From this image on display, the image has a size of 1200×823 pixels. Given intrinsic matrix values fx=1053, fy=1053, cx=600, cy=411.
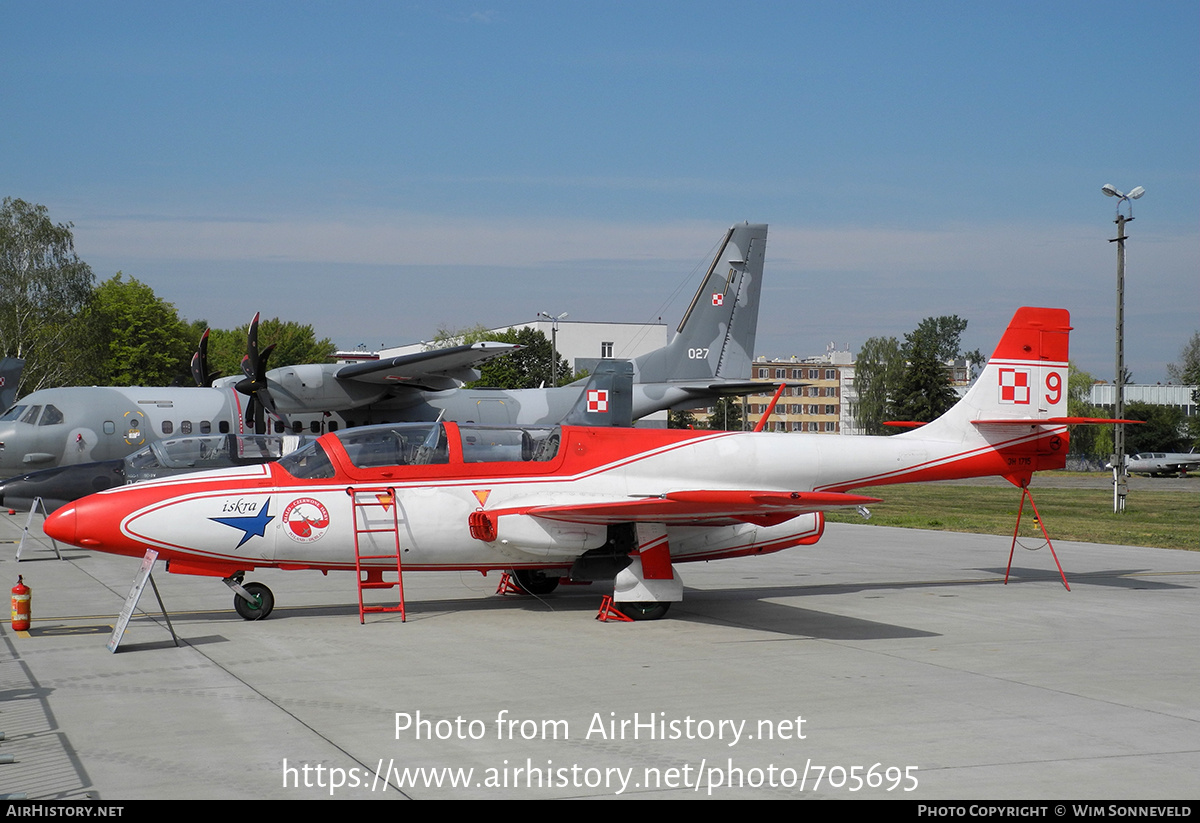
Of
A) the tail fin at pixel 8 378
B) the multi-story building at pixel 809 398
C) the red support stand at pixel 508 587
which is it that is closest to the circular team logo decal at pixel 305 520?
the red support stand at pixel 508 587

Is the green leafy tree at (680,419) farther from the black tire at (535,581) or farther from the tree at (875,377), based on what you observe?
the black tire at (535,581)

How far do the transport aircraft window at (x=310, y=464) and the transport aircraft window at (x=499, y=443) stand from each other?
4.87 feet

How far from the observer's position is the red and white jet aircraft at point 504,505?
10.7 meters

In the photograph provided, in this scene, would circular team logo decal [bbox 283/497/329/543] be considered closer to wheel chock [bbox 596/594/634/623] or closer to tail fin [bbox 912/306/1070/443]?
wheel chock [bbox 596/594/634/623]

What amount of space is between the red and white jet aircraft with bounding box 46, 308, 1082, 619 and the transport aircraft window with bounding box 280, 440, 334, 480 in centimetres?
2

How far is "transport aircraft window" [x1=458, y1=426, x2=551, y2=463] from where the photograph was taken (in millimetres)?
11773

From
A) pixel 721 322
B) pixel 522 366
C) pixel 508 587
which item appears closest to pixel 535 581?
pixel 508 587

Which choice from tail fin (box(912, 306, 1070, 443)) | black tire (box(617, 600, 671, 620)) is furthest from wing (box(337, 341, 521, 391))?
black tire (box(617, 600, 671, 620))

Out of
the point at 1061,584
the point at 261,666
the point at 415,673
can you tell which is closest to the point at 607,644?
the point at 415,673

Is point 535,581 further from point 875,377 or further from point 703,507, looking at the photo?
point 875,377

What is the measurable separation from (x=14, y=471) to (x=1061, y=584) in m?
20.6

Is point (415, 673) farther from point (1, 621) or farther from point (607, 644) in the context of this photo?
point (1, 621)

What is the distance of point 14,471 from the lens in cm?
2259

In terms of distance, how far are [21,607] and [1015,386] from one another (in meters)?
12.0
